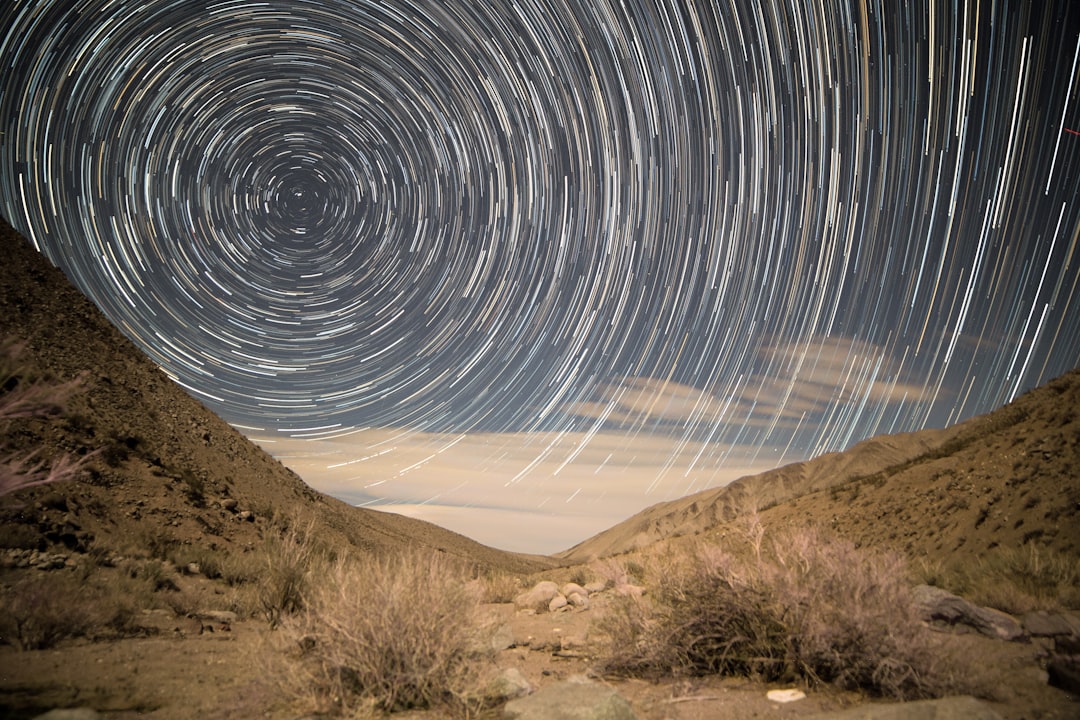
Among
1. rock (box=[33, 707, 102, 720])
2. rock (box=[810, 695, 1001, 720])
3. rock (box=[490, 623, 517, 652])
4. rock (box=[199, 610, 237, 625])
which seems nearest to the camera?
rock (box=[810, 695, 1001, 720])

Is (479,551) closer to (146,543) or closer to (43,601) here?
(146,543)

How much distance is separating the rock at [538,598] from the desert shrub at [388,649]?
733 centimetres

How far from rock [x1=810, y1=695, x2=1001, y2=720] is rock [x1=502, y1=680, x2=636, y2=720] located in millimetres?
1595

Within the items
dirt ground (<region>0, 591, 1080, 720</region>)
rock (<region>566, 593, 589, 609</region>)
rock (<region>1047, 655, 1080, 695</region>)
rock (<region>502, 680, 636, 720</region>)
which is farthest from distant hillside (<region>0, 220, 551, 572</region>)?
rock (<region>1047, 655, 1080, 695</region>)

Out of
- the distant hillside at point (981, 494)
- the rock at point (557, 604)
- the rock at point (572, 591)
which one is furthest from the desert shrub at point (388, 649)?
the rock at point (572, 591)

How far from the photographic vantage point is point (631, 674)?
238 inches

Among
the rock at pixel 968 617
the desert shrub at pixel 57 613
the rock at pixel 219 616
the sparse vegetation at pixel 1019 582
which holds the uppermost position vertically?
the sparse vegetation at pixel 1019 582

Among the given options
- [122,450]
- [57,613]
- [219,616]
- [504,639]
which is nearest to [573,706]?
[504,639]

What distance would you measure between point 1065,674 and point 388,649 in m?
5.89

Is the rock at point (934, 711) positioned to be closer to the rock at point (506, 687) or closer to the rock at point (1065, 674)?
the rock at point (1065, 674)

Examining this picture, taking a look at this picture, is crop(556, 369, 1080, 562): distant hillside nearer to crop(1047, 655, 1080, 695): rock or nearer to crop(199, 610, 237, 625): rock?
crop(1047, 655, 1080, 695): rock

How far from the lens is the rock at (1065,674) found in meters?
4.64

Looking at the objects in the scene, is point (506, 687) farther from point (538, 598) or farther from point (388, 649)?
point (538, 598)

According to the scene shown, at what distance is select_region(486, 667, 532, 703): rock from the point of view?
5.22 metres
